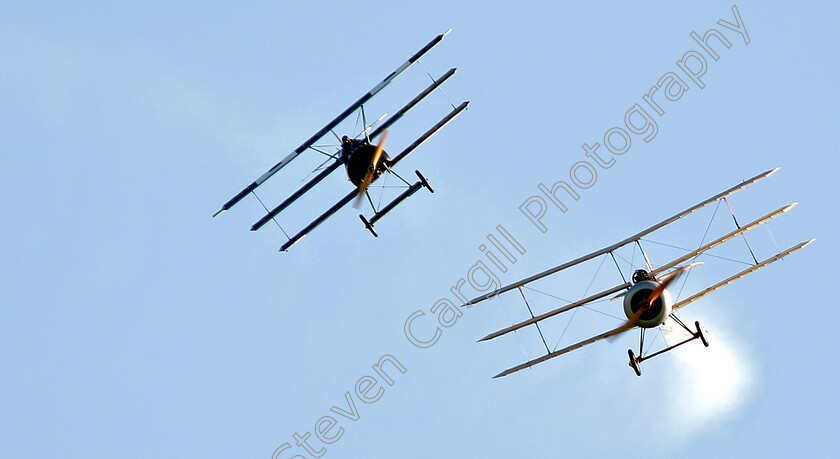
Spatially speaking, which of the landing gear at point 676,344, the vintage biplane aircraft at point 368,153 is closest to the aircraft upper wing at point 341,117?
the vintage biplane aircraft at point 368,153

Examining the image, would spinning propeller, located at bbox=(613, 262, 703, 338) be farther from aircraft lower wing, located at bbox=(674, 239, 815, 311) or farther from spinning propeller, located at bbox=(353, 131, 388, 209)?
spinning propeller, located at bbox=(353, 131, 388, 209)

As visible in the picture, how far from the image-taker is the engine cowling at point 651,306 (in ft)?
115

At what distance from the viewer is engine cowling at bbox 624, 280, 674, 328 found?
3503 cm

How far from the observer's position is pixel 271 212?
125ft

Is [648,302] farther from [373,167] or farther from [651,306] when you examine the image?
[373,167]

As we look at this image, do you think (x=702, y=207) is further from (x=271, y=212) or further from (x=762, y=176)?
(x=271, y=212)

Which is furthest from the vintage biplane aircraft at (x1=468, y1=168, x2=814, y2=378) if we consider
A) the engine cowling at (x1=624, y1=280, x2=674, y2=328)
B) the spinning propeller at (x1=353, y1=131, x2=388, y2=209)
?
the spinning propeller at (x1=353, y1=131, x2=388, y2=209)

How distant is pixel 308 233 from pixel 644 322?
11.6 meters

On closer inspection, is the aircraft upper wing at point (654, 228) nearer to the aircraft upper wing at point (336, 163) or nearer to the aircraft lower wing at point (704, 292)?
the aircraft lower wing at point (704, 292)

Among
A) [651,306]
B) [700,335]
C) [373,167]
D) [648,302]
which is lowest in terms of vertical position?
[700,335]

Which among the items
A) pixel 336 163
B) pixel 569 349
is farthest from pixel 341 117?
pixel 569 349

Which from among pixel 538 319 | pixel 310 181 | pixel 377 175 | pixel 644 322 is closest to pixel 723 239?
pixel 644 322

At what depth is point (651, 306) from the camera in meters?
35.0

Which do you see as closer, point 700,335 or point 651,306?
point 651,306
